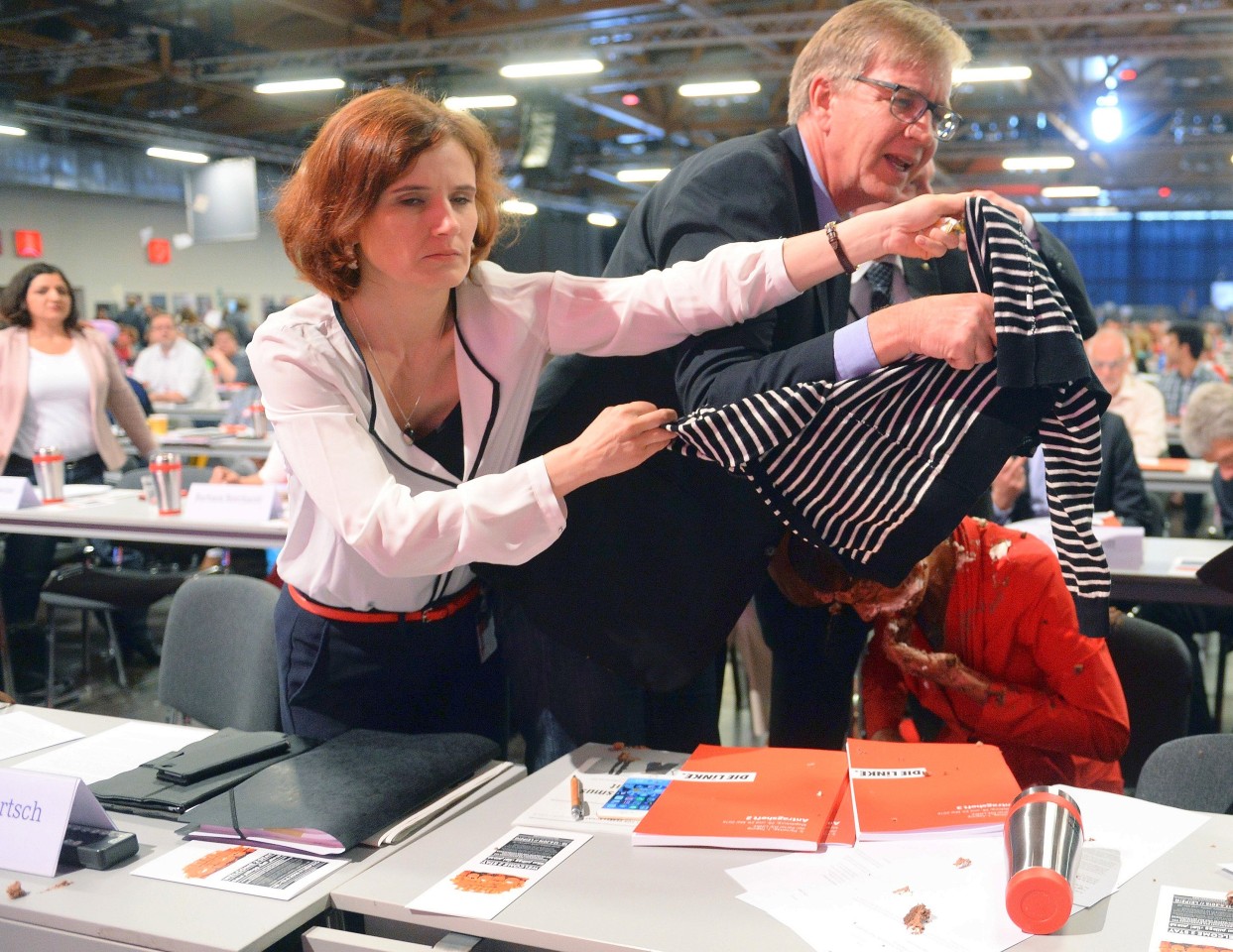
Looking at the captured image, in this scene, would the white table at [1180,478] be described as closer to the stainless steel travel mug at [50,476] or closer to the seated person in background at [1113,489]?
the seated person in background at [1113,489]

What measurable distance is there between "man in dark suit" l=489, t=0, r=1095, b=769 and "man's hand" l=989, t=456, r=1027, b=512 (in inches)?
84.6

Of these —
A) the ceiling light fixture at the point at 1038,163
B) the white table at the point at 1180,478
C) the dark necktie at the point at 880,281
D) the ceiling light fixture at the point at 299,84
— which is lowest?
the white table at the point at 1180,478

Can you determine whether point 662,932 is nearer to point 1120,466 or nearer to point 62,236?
point 1120,466

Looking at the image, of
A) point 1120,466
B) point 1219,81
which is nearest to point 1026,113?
point 1219,81

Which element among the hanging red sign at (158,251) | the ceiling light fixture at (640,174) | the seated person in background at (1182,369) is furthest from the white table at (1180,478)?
the hanging red sign at (158,251)

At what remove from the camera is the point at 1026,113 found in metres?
14.6

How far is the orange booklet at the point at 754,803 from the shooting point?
55.9 inches

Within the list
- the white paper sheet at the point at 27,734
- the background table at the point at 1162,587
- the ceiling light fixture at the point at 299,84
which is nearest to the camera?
the white paper sheet at the point at 27,734

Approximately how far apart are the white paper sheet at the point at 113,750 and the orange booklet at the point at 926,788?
1.08 meters

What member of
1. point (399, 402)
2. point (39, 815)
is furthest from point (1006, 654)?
point (39, 815)

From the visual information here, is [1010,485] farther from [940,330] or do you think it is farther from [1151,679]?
[940,330]

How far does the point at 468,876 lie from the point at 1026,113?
15251 millimetres

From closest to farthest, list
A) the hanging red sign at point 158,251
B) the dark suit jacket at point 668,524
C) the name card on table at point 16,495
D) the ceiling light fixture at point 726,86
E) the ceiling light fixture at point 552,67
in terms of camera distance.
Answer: the dark suit jacket at point 668,524 → the name card on table at point 16,495 → the ceiling light fixture at point 552,67 → the ceiling light fixture at point 726,86 → the hanging red sign at point 158,251

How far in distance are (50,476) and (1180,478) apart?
4852 millimetres
